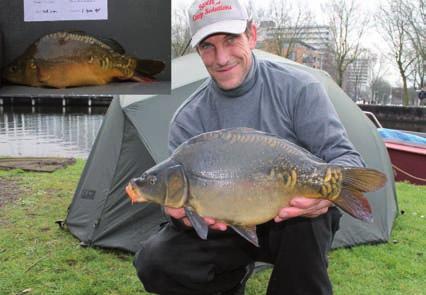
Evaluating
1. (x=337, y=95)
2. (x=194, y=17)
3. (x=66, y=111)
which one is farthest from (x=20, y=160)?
(x=66, y=111)

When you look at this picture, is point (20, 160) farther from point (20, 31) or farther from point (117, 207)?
point (20, 31)

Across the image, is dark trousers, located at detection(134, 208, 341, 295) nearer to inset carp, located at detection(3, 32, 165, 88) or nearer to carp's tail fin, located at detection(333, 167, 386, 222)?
carp's tail fin, located at detection(333, 167, 386, 222)

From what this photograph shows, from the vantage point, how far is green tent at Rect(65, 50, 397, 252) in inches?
186

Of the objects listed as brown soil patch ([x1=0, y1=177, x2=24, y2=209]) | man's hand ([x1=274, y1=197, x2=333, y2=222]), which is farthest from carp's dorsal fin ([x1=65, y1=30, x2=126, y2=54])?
brown soil patch ([x1=0, y1=177, x2=24, y2=209])

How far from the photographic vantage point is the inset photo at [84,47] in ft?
7.23

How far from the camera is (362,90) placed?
76.1 meters

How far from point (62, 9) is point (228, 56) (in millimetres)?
940

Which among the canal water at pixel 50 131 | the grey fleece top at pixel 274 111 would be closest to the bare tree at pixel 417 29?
the canal water at pixel 50 131

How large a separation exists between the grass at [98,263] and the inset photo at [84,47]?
→ 7.16 feet

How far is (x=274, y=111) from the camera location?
285cm

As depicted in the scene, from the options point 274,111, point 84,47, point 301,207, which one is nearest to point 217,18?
point 274,111

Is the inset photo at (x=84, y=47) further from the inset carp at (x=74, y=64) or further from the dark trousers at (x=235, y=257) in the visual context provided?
the dark trousers at (x=235, y=257)

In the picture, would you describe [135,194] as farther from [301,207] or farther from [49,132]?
[49,132]

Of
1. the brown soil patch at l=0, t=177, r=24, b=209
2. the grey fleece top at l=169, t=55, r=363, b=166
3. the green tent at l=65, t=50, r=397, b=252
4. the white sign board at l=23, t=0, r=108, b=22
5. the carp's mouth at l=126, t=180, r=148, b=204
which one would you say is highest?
the white sign board at l=23, t=0, r=108, b=22
